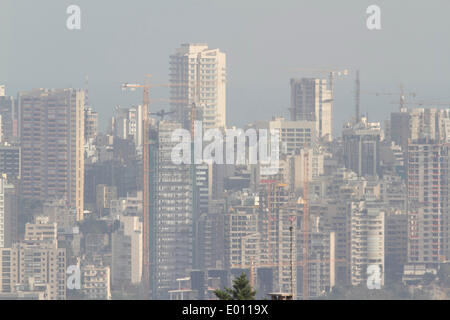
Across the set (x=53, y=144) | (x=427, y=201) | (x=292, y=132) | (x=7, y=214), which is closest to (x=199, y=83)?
(x=292, y=132)

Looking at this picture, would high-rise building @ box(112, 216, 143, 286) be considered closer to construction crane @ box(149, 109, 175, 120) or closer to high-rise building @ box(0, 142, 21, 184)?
high-rise building @ box(0, 142, 21, 184)

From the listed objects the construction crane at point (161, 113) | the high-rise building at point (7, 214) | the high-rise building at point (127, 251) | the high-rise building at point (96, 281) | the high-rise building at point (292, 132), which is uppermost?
the construction crane at point (161, 113)

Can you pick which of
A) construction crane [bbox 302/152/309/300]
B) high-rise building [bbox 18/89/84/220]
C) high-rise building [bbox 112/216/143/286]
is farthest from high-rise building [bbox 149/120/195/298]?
construction crane [bbox 302/152/309/300]

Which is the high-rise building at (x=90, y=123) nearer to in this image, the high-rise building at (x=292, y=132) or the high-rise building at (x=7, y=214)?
the high-rise building at (x=7, y=214)

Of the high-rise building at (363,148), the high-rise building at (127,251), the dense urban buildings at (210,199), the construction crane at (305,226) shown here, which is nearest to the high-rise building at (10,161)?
the dense urban buildings at (210,199)
